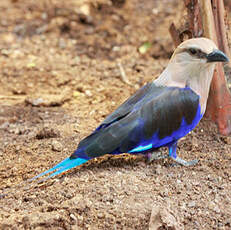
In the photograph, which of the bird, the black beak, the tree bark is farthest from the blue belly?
the tree bark

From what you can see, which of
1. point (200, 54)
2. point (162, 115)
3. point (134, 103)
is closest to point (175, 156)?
point (162, 115)

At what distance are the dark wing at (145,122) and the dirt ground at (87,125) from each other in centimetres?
22

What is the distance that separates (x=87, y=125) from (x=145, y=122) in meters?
1.12

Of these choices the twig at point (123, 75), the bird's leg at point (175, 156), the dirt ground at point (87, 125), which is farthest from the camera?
the twig at point (123, 75)

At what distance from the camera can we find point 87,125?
166 inches

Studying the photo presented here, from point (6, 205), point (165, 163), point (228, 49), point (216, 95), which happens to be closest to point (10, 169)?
point (6, 205)

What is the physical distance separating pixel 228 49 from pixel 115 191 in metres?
1.72

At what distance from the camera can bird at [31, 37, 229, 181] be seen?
10.4 ft

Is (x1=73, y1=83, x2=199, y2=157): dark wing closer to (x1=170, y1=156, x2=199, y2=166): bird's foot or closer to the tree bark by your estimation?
(x1=170, y1=156, x2=199, y2=166): bird's foot

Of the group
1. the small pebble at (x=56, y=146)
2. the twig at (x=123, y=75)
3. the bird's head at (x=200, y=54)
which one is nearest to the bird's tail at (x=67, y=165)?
the small pebble at (x=56, y=146)

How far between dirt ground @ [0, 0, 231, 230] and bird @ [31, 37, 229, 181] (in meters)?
0.20

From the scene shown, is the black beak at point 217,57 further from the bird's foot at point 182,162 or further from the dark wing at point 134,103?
the bird's foot at point 182,162

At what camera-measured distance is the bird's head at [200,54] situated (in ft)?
10.2

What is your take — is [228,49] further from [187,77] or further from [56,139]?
[56,139]
